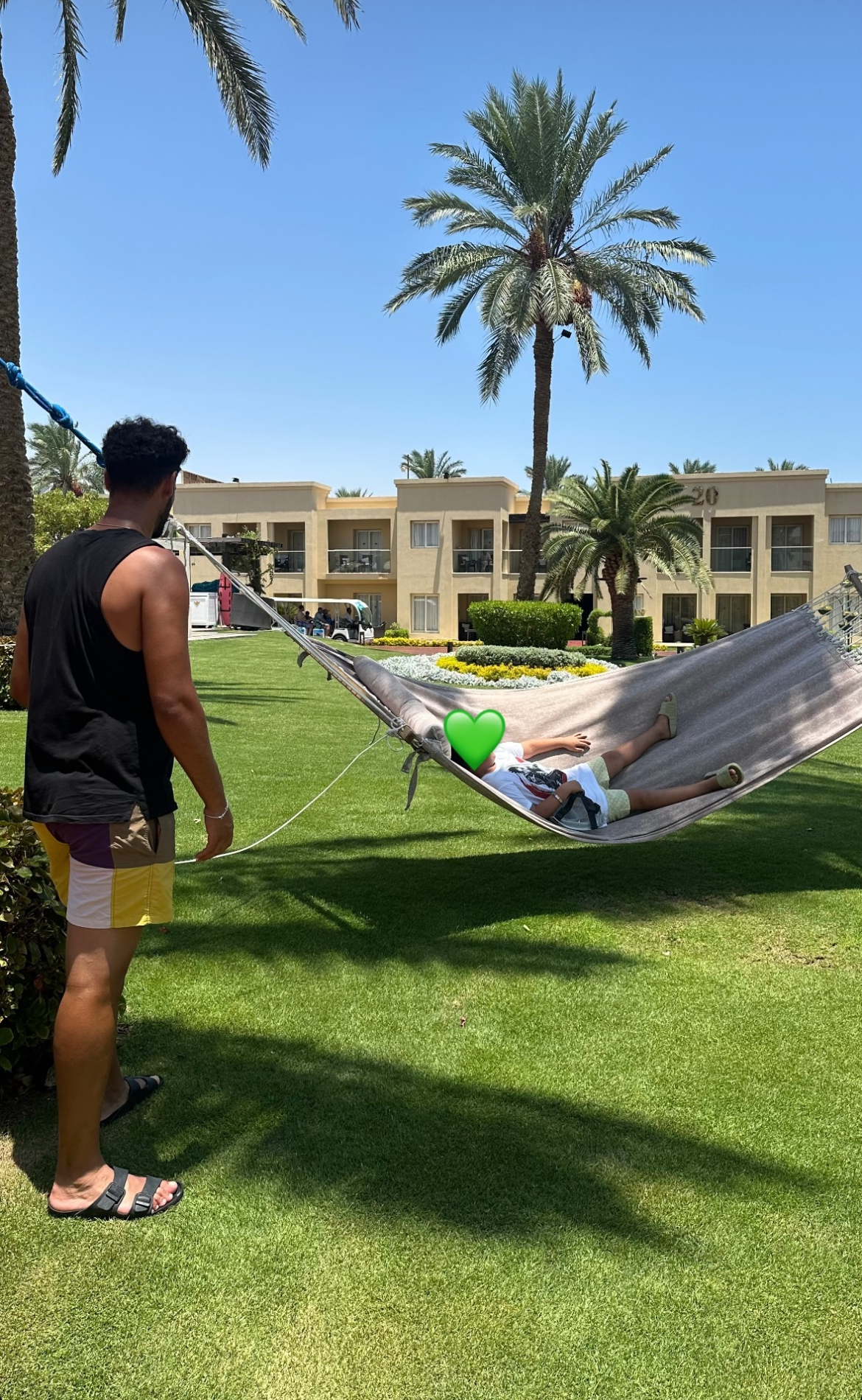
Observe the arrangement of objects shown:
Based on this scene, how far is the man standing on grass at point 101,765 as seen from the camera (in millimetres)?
1894

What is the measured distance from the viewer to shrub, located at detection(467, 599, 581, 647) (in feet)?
58.1

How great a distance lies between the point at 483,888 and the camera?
13.8 feet

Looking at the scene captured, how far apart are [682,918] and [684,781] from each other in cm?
70

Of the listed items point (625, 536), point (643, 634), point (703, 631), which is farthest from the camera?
point (643, 634)

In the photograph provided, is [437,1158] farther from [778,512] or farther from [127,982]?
[778,512]

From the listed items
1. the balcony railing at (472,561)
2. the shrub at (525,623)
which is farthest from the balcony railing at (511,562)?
the shrub at (525,623)

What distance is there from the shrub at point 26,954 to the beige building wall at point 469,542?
26534mm

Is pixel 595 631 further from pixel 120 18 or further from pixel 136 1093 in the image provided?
pixel 136 1093

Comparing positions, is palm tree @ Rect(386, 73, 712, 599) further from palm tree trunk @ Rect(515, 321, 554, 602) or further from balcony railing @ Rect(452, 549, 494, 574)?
balcony railing @ Rect(452, 549, 494, 574)

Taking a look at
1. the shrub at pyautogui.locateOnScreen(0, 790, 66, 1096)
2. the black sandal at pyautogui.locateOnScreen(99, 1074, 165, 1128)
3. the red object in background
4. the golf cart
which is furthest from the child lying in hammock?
the golf cart

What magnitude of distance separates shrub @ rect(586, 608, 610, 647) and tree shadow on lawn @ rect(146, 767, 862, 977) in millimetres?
21607

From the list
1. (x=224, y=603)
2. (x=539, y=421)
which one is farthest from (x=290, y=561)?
(x=539, y=421)

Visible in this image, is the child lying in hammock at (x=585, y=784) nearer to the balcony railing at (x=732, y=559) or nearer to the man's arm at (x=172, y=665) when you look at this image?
the man's arm at (x=172, y=665)

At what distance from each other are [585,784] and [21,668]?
8.56 ft
